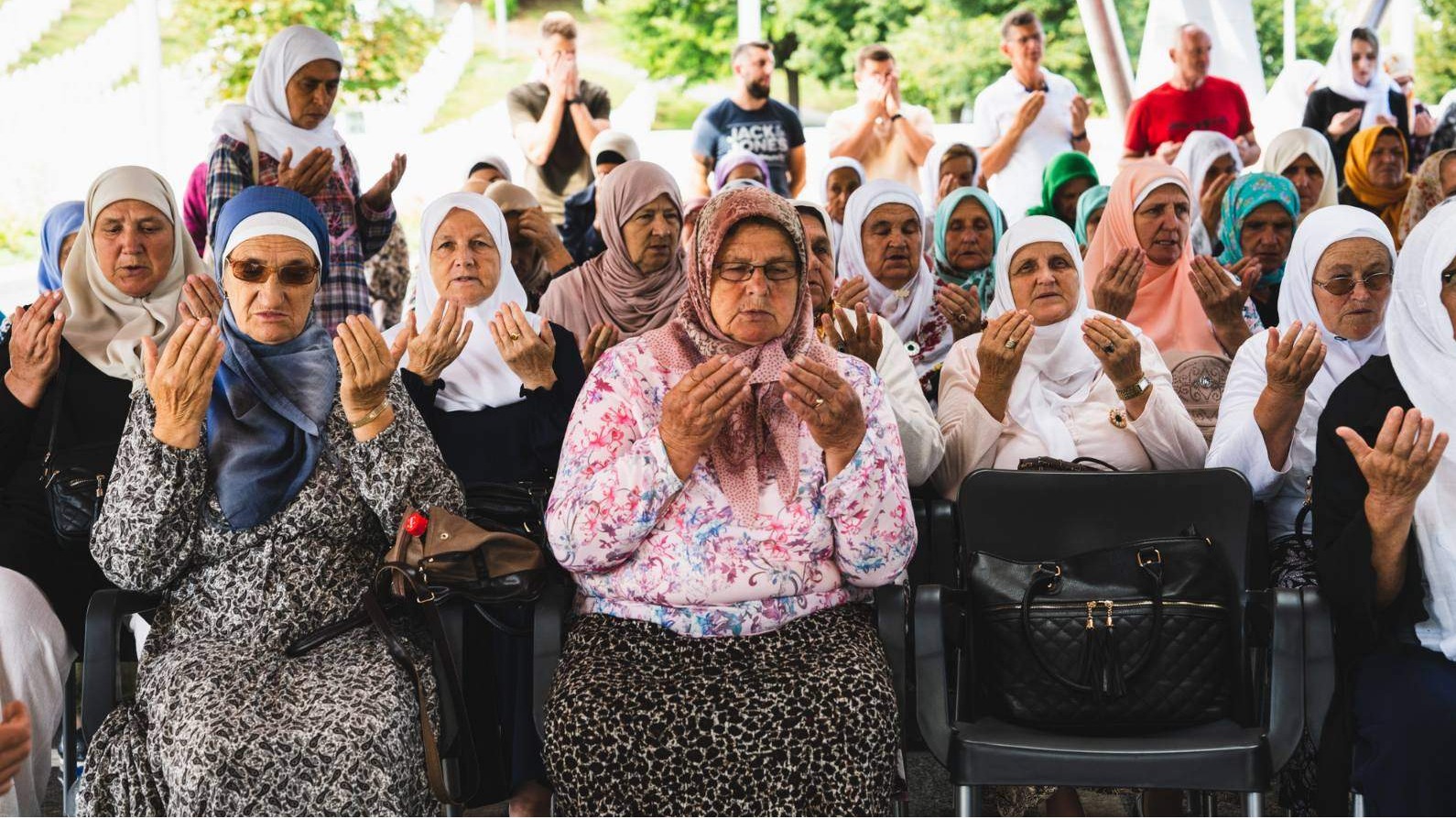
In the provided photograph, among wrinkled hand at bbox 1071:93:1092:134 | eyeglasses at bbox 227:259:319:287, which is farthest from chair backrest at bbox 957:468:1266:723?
wrinkled hand at bbox 1071:93:1092:134

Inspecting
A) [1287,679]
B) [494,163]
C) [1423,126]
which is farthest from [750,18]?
[1287,679]

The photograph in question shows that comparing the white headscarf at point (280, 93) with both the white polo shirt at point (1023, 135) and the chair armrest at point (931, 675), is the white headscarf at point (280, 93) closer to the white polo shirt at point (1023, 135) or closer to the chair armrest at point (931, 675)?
the chair armrest at point (931, 675)

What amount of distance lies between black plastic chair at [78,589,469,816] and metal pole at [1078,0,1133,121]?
8.48 metres

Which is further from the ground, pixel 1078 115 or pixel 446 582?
pixel 1078 115

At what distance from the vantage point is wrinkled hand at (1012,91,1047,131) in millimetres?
6684

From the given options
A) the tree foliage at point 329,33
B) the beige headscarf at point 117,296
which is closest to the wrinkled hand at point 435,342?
the beige headscarf at point 117,296

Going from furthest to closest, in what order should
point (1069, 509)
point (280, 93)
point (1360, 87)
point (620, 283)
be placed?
point (1360, 87) < point (280, 93) < point (620, 283) < point (1069, 509)

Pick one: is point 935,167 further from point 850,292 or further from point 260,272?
point 260,272

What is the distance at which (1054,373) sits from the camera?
3393 mm

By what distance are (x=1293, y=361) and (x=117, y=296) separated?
267cm

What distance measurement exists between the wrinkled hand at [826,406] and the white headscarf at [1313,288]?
3.98ft

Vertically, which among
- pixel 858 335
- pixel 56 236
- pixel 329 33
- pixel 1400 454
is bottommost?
pixel 1400 454

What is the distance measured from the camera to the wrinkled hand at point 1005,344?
10.1 ft

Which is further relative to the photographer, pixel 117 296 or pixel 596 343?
pixel 596 343
